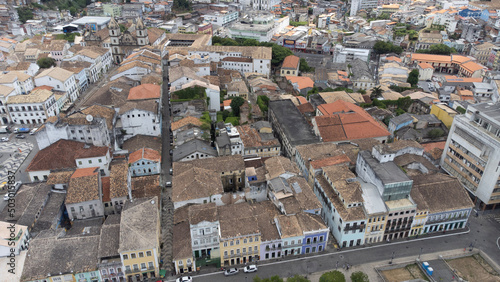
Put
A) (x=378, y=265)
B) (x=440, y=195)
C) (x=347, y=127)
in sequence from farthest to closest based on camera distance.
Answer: (x=347, y=127) → (x=440, y=195) → (x=378, y=265)

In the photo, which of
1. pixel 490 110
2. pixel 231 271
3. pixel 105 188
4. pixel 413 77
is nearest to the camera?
pixel 231 271

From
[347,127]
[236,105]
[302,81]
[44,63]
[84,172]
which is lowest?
[84,172]

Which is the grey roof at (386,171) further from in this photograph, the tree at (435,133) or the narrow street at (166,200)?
the narrow street at (166,200)

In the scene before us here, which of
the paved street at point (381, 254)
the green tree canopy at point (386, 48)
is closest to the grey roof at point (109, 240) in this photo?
the paved street at point (381, 254)

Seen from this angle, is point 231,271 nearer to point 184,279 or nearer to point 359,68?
point 184,279

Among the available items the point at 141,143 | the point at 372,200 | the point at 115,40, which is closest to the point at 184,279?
the point at 372,200

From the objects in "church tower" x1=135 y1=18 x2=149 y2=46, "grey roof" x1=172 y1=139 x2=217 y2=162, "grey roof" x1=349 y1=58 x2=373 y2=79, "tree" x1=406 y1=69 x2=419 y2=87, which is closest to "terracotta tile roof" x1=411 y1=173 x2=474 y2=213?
"grey roof" x1=172 y1=139 x2=217 y2=162
